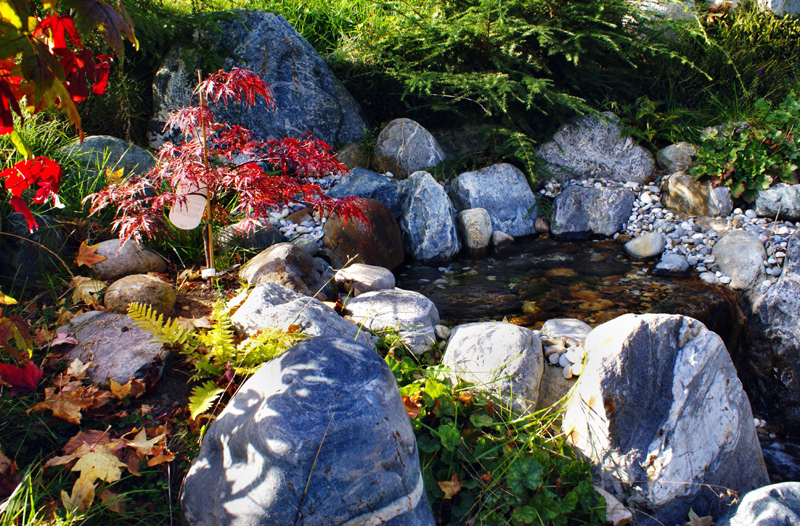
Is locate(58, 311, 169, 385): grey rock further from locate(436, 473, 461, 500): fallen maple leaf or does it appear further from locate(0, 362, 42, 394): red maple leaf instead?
locate(436, 473, 461, 500): fallen maple leaf

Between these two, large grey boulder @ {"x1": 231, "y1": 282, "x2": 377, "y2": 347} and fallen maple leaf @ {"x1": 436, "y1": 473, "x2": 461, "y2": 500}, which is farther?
large grey boulder @ {"x1": 231, "y1": 282, "x2": 377, "y2": 347}

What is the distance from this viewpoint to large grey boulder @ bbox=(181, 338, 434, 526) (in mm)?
1611

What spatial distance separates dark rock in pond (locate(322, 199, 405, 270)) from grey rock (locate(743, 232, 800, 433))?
3173mm

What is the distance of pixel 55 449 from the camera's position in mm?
1994

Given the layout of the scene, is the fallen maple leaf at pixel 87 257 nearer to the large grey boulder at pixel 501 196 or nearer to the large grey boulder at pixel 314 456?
the large grey boulder at pixel 314 456

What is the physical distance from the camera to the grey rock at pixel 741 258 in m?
4.74

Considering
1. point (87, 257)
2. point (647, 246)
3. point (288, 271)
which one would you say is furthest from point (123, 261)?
point (647, 246)

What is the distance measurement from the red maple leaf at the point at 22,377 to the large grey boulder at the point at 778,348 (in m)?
4.49

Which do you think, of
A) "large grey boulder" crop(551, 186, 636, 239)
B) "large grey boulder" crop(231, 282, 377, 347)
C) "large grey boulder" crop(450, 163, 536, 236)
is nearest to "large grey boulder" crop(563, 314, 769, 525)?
"large grey boulder" crop(231, 282, 377, 347)

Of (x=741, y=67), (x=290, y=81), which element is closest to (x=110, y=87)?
(x=290, y=81)

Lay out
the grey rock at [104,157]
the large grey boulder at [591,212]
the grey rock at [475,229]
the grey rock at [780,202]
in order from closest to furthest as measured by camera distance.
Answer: the grey rock at [104,157]
the grey rock at [780,202]
the grey rock at [475,229]
the large grey boulder at [591,212]

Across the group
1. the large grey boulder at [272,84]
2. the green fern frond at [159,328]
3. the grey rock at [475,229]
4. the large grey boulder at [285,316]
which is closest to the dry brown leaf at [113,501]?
the green fern frond at [159,328]

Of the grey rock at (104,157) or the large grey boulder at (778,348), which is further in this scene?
the grey rock at (104,157)

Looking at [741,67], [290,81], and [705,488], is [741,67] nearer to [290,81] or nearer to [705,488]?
[290,81]
